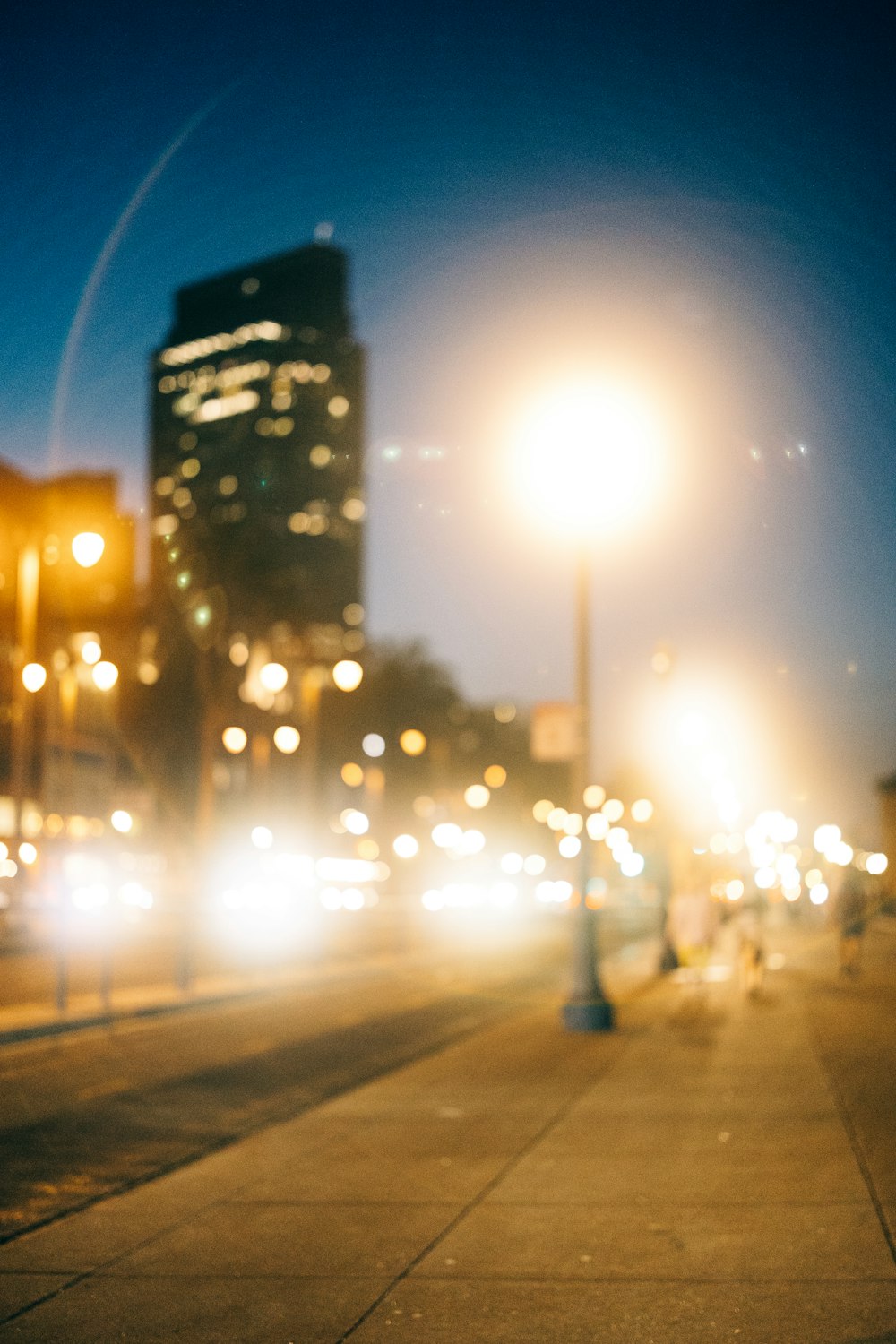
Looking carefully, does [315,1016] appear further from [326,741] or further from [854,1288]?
[326,741]

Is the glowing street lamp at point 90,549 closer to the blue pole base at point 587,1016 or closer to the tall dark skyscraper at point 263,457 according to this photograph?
the tall dark skyscraper at point 263,457

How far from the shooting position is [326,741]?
404 ft

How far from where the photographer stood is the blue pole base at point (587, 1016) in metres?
18.8

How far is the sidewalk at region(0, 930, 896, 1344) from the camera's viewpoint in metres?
6.27

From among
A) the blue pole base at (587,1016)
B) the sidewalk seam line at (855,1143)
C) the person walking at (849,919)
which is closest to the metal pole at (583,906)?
the blue pole base at (587,1016)

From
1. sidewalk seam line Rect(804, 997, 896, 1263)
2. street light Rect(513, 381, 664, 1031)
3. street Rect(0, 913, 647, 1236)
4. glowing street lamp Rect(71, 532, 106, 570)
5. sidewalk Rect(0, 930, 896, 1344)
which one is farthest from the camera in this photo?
street light Rect(513, 381, 664, 1031)

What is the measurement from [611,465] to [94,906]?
45472 millimetres

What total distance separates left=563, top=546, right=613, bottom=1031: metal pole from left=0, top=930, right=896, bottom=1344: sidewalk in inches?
224

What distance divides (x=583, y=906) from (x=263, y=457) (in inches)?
741

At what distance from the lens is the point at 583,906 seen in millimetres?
20109

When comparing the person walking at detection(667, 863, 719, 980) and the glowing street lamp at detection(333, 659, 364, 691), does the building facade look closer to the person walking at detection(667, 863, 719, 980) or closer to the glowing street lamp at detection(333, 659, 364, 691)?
the glowing street lamp at detection(333, 659, 364, 691)

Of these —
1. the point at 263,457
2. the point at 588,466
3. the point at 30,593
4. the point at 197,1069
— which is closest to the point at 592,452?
the point at 588,466

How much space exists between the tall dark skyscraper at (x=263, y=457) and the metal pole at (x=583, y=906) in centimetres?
350

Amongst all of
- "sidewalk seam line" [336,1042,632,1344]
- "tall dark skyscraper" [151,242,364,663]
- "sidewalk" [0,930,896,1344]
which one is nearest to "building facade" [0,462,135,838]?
"tall dark skyscraper" [151,242,364,663]
